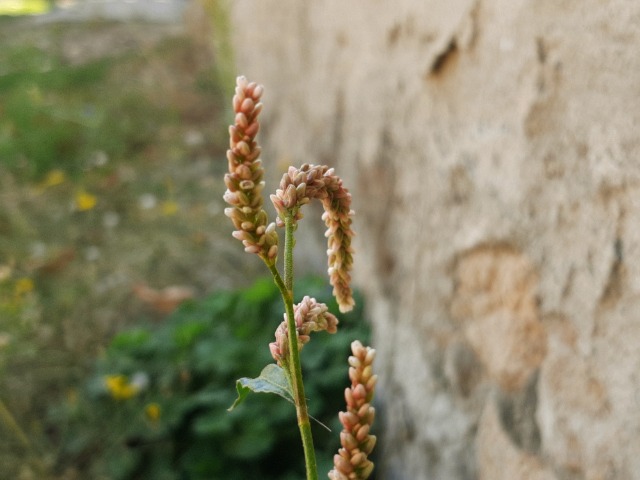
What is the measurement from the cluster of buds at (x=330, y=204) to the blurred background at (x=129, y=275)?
109 cm

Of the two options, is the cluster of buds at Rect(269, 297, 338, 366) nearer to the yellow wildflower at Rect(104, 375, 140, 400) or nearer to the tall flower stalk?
the tall flower stalk

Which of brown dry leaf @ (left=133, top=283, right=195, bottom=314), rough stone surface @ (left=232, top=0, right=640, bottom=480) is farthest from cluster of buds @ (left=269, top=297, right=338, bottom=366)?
brown dry leaf @ (left=133, top=283, right=195, bottom=314)

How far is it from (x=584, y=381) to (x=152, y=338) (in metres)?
1.55

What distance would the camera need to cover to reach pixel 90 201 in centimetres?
360

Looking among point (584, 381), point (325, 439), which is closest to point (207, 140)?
point (325, 439)

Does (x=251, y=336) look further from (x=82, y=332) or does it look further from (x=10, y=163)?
(x=10, y=163)

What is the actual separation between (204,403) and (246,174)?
58.1 inches

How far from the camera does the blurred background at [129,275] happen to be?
80.3 inches

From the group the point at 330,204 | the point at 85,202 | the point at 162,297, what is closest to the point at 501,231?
the point at 330,204

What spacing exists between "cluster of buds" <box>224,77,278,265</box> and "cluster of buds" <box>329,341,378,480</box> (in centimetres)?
12

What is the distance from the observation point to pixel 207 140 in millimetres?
4445

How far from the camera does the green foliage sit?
1.92 m

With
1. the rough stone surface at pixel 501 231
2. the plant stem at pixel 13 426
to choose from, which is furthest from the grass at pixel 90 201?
the rough stone surface at pixel 501 231

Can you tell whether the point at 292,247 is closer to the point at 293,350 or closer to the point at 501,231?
the point at 293,350
